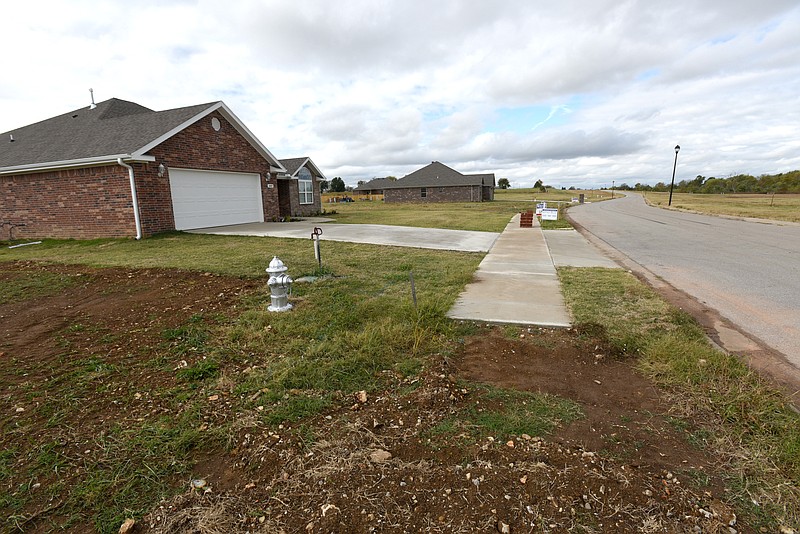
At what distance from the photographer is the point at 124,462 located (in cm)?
241

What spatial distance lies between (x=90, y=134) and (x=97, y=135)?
599mm

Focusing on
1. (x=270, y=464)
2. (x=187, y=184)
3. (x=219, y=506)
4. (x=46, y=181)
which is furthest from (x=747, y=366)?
(x=46, y=181)

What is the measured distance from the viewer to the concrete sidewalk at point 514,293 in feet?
16.5

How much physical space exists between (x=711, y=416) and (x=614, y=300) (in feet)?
10.4

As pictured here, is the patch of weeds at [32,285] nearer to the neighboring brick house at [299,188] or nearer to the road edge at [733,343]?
the road edge at [733,343]

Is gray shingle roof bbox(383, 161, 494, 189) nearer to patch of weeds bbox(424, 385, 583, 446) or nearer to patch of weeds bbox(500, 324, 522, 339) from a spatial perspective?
patch of weeds bbox(500, 324, 522, 339)

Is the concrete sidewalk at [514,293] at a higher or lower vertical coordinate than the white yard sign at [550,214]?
lower

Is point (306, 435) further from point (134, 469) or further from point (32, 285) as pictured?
point (32, 285)

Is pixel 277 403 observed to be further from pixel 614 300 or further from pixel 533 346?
pixel 614 300

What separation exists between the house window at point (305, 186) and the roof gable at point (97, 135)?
5.95 metres

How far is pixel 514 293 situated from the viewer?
6.18m

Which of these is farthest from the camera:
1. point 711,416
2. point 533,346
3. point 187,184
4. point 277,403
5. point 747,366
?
point 187,184

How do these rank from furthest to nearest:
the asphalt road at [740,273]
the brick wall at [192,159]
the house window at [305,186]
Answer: the house window at [305,186] < the brick wall at [192,159] < the asphalt road at [740,273]

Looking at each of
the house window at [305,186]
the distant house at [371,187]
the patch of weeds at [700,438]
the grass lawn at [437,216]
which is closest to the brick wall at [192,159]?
the grass lawn at [437,216]
